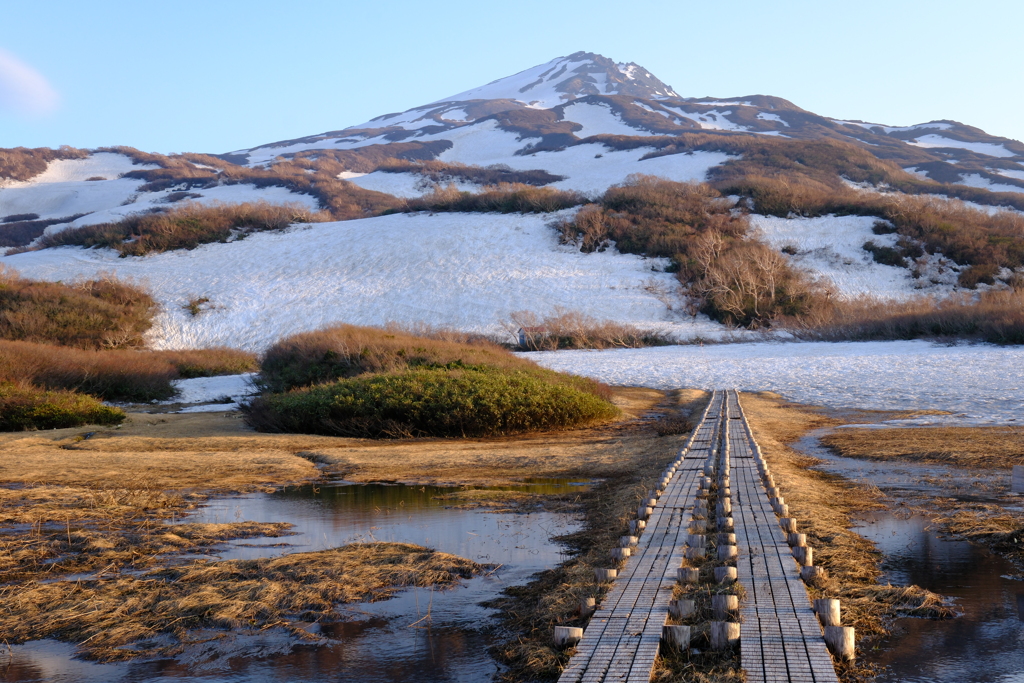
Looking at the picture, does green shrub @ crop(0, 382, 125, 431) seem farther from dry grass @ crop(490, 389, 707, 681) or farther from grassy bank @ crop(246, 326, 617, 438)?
dry grass @ crop(490, 389, 707, 681)

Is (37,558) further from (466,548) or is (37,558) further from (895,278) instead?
(895,278)

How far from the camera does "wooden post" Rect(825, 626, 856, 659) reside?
11.4 feet

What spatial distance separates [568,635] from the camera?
141 inches

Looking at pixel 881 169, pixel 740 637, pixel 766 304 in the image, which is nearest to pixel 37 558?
pixel 740 637

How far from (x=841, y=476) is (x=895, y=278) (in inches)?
1350

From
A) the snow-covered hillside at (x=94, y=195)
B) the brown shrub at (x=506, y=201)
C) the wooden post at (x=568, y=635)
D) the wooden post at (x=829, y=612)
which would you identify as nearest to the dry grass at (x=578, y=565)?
the wooden post at (x=568, y=635)

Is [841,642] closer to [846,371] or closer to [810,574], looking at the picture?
[810,574]

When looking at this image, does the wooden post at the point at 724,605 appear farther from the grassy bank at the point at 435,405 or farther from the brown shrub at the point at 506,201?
the brown shrub at the point at 506,201

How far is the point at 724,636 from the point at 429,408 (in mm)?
10190

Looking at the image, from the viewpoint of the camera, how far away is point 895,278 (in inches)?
1533

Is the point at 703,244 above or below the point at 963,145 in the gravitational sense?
below

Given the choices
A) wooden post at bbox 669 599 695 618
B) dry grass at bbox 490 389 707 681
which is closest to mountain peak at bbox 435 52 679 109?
dry grass at bbox 490 389 707 681

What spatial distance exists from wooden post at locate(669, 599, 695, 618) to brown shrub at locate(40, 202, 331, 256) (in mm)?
44256

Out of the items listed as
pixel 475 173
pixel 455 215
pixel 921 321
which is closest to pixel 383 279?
pixel 455 215
